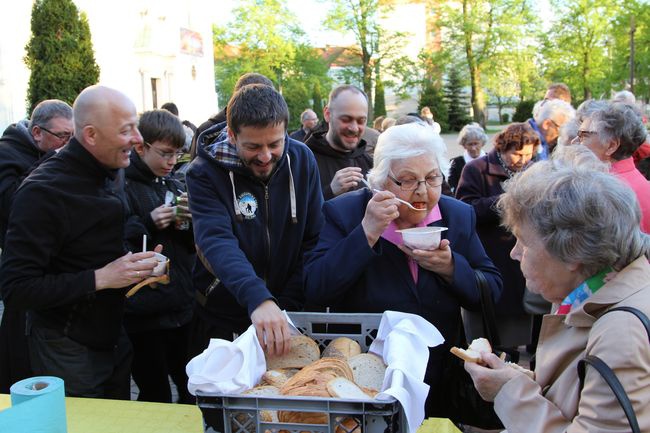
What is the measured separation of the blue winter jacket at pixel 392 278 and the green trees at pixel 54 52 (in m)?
15.3

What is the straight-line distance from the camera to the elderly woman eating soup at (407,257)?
2.26 metres

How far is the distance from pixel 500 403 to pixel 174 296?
6.88 feet

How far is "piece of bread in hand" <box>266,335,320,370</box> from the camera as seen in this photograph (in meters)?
1.88

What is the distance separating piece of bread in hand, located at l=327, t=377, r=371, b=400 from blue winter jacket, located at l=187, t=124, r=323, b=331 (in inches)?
30.8

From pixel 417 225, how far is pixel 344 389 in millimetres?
1057

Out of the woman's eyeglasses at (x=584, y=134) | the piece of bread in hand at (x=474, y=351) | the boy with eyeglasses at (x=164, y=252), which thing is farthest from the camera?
the woman's eyeglasses at (x=584, y=134)

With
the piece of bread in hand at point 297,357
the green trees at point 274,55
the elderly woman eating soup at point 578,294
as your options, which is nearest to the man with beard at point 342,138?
the piece of bread in hand at point 297,357

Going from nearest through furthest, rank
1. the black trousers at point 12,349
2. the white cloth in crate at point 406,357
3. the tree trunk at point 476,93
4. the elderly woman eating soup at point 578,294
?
the elderly woman eating soup at point 578,294 → the white cloth in crate at point 406,357 → the black trousers at point 12,349 → the tree trunk at point 476,93

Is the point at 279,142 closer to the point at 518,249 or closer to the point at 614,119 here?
the point at 518,249

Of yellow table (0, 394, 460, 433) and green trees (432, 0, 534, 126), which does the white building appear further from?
green trees (432, 0, 534, 126)

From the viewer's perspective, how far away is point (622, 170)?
133 inches

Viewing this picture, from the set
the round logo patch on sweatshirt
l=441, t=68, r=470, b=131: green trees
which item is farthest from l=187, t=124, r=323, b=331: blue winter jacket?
l=441, t=68, r=470, b=131: green trees

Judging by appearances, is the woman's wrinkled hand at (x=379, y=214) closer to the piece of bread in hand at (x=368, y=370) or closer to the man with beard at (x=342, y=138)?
the piece of bread in hand at (x=368, y=370)

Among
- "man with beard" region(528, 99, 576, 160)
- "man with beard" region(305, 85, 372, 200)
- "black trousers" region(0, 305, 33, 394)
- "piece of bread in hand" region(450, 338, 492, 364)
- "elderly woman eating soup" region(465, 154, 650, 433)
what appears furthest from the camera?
"man with beard" region(528, 99, 576, 160)
